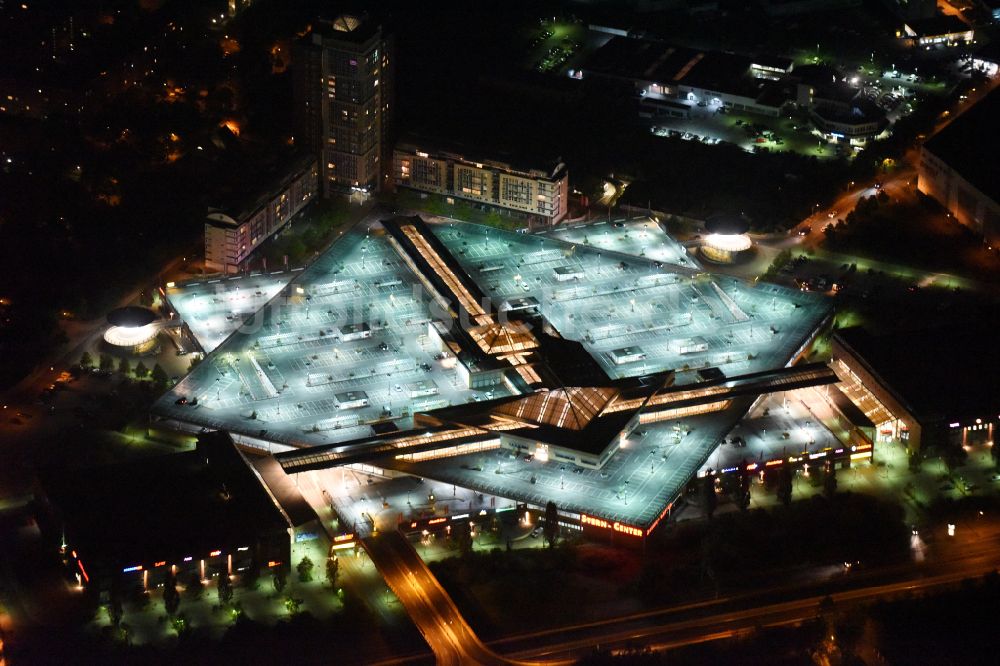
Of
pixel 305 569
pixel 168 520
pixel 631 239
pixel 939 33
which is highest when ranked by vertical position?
pixel 939 33

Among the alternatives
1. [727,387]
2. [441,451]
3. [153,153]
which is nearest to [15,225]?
[153,153]

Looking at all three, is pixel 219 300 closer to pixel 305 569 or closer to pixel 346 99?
pixel 346 99

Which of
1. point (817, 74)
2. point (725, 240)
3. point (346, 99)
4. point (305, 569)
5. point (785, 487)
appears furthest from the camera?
point (817, 74)

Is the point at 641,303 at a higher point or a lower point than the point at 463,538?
higher

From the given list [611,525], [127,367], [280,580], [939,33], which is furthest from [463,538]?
[939,33]

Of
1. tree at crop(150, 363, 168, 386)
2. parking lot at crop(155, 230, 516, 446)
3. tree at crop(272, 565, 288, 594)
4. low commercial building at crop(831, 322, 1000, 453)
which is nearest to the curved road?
tree at crop(272, 565, 288, 594)

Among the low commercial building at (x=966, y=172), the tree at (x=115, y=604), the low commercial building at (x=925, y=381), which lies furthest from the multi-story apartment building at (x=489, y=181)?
the tree at (x=115, y=604)

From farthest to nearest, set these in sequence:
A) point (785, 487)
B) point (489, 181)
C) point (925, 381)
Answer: point (489, 181), point (925, 381), point (785, 487)

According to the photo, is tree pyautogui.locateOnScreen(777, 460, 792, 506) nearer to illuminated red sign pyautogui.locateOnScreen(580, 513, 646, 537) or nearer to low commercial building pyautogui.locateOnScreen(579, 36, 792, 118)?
illuminated red sign pyautogui.locateOnScreen(580, 513, 646, 537)

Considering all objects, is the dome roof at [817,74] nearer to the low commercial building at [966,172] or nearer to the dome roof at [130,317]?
the low commercial building at [966,172]
